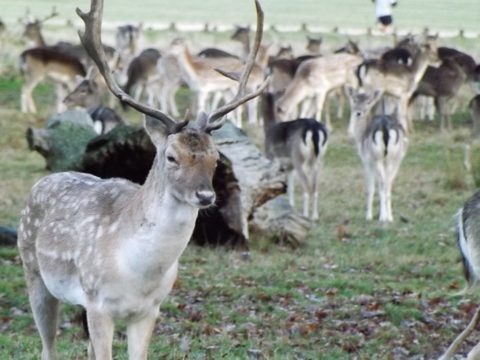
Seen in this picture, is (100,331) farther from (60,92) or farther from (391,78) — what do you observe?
(60,92)

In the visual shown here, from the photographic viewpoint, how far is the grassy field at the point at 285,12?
1941 inches

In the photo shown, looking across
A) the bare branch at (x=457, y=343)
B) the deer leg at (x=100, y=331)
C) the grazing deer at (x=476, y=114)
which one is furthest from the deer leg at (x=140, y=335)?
the grazing deer at (x=476, y=114)

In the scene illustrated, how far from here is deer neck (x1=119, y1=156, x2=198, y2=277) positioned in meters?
5.51

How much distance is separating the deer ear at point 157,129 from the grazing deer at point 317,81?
1645 cm

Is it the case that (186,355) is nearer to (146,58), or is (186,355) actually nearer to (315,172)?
(315,172)

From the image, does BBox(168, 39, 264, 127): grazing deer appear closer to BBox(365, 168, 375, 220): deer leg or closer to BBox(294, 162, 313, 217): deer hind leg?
BBox(294, 162, 313, 217): deer hind leg

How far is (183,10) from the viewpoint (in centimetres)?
5544

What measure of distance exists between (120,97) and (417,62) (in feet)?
61.5

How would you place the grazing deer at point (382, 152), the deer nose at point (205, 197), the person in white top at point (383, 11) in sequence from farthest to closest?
the person in white top at point (383, 11) → the grazing deer at point (382, 152) → the deer nose at point (205, 197)

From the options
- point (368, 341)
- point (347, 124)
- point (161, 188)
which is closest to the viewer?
point (161, 188)

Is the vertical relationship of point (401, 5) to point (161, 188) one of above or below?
below

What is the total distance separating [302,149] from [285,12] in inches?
1654

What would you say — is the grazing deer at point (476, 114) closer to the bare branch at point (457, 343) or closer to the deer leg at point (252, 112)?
the deer leg at point (252, 112)

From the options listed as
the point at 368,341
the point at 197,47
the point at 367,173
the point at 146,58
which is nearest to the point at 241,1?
the point at 197,47
